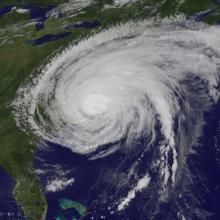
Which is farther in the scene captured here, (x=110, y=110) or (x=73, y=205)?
(x=110, y=110)

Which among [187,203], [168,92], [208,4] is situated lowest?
[187,203]

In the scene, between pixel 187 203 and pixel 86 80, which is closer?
pixel 187 203

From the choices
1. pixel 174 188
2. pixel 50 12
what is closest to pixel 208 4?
pixel 50 12

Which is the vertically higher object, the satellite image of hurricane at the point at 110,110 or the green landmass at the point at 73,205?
the satellite image of hurricane at the point at 110,110

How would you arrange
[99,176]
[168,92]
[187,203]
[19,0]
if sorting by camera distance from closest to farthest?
[187,203], [99,176], [168,92], [19,0]

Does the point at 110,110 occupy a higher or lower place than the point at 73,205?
higher

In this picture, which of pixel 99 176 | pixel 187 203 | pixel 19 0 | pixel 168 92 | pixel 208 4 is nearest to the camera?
pixel 187 203

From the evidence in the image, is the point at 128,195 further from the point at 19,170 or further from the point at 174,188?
the point at 19,170

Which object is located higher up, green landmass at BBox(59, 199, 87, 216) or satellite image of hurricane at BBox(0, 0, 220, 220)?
satellite image of hurricane at BBox(0, 0, 220, 220)
